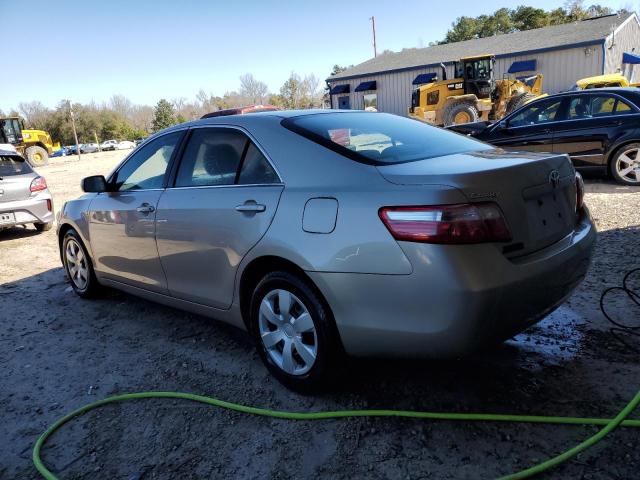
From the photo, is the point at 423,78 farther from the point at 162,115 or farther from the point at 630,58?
the point at 162,115

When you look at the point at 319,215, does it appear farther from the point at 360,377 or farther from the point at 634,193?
the point at 634,193


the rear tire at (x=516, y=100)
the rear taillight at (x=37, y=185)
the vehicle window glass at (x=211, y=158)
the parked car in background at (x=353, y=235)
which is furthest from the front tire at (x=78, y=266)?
the rear tire at (x=516, y=100)

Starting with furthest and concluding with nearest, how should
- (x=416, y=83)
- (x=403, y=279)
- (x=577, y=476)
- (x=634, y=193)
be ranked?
1. (x=416, y=83)
2. (x=634, y=193)
3. (x=403, y=279)
4. (x=577, y=476)

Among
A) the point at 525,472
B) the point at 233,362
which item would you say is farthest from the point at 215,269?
the point at 525,472

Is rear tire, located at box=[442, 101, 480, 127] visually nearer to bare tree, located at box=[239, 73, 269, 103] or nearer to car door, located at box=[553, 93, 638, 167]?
car door, located at box=[553, 93, 638, 167]

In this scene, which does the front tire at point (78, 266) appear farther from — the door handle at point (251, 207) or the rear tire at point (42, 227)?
the rear tire at point (42, 227)

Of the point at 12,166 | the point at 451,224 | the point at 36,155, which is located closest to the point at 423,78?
the point at 36,155

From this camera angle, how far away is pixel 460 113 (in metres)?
19.1

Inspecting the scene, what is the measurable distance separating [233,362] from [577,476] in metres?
2.10

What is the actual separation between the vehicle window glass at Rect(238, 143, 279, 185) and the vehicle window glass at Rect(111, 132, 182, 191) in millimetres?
867

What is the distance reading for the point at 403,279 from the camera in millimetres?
2246

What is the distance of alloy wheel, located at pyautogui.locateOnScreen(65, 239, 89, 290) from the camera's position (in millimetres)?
4762

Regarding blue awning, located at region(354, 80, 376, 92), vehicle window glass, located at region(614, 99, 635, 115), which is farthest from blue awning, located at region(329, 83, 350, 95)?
vehicle window glass, located at region(614, 99, 635, 115)

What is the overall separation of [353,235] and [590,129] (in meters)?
7.33
